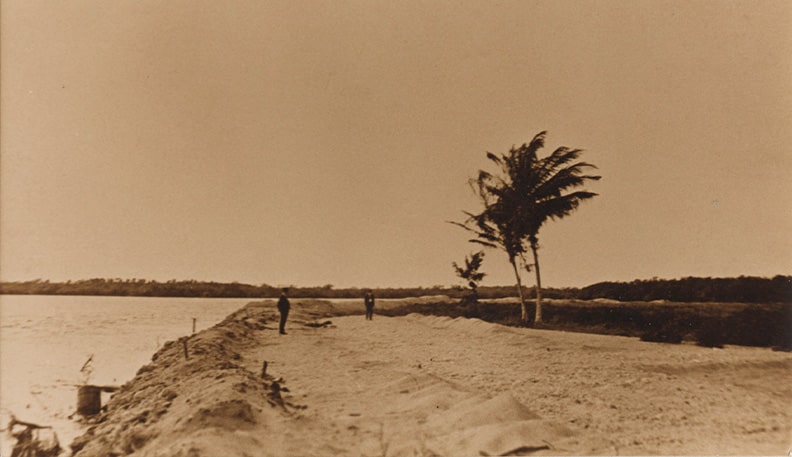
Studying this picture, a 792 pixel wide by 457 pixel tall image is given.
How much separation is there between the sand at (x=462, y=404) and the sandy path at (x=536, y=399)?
2 centimetres

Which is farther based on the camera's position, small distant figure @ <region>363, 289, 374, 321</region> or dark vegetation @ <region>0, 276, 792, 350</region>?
small distant figure @ <region>363, 289, 374, 321</region>

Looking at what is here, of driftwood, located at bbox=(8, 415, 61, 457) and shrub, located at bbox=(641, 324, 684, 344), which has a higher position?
shrub, located at bbox=(641, 324, 684, 344)

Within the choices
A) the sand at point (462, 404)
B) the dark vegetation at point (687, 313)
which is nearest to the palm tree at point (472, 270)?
the dark vegetation at point (687, 313)

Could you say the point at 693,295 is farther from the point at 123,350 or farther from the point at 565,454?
the point at 123,350

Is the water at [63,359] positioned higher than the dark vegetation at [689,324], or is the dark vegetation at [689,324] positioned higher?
the dark vegetation at [689,324]

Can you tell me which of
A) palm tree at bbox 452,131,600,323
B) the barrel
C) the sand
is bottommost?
the barrel

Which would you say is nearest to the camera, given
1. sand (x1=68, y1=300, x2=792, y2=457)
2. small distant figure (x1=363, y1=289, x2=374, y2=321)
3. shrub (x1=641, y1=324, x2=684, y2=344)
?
sand (x1=68, y1=300, x2=792, y2=457)

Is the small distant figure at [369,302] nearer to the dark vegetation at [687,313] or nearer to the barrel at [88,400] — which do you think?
the dark vegetation at [687,313]

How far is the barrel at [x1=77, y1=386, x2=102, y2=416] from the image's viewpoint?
30.9 feet

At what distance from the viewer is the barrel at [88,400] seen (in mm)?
9422

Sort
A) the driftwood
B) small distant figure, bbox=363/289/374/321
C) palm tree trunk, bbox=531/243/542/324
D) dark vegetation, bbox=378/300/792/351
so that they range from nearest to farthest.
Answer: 1. the driftwood
2. dark vegetation, bbox=378/300/792/351
3. palm tree trunk, bbox=531/243/542/324
4. small distant figure, bbox=363/289/374/321

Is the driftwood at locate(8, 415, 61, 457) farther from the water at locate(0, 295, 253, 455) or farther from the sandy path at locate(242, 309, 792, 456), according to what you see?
the sandy path at locate(242, 309, 792, 456)

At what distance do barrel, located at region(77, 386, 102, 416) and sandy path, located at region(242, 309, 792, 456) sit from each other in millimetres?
2798

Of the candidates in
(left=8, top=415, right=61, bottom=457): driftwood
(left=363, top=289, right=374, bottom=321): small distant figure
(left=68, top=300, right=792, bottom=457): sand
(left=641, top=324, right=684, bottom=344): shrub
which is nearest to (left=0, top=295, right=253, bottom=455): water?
(left=8, top=415, right=61, bottom=457): driftwood
